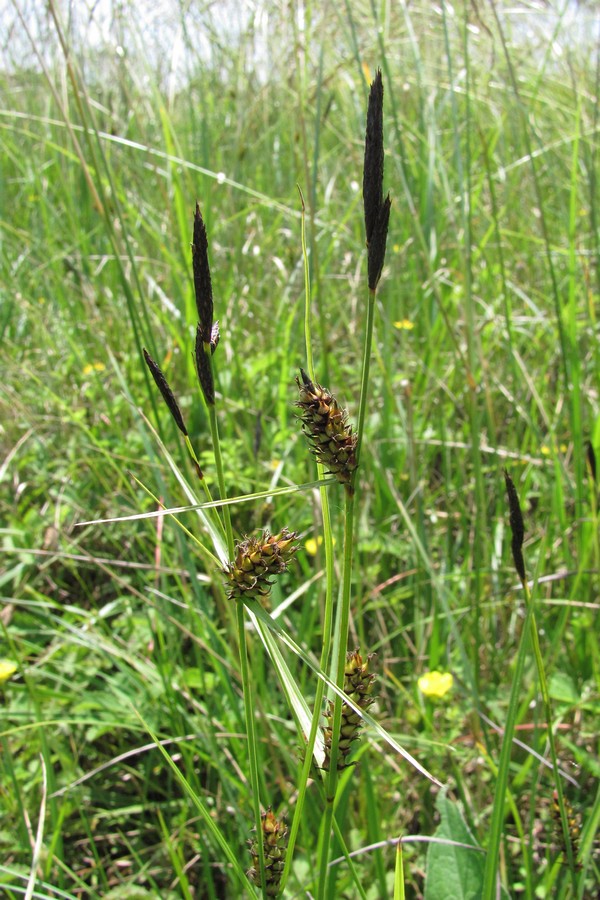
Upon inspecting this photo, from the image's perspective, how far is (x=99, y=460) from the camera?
147 cm

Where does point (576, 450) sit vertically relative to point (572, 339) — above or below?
below

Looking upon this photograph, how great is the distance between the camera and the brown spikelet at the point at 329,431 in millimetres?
348

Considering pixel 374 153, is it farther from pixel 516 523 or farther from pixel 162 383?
pixel 516 523

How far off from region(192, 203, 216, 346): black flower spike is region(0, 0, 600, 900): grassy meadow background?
2.5 inches

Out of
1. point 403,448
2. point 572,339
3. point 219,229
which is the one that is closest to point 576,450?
point 572,339

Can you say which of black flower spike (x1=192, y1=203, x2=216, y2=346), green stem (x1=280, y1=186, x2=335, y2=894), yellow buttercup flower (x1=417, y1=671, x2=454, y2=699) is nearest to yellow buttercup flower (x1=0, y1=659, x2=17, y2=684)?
yellow buttercup flower (x1=417, y1=671, x2=454, y2=699)

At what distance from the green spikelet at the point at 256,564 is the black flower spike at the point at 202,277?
0.11 metres

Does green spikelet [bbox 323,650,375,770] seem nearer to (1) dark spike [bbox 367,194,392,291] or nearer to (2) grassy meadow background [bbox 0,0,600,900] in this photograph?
(2) grassy meadow background [bbox 0,0,600,900]

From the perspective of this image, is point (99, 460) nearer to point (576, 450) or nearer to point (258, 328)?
point (258, 328)

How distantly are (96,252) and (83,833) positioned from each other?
1.89 meters

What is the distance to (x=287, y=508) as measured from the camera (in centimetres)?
137

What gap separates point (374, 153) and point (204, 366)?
0.13 metres

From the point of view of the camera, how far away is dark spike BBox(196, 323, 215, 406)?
36 centimetres

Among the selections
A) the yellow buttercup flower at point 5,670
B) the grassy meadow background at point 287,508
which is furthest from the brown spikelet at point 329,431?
the yellow buttercup flower at point 5,670
